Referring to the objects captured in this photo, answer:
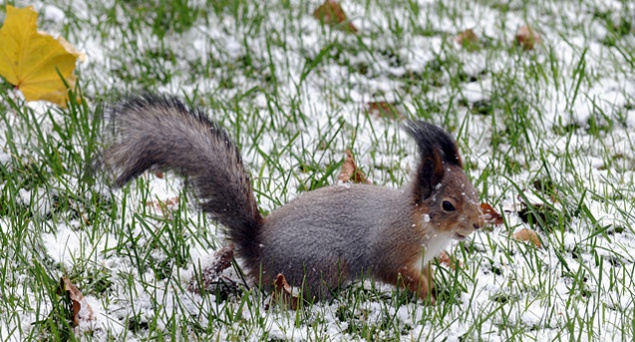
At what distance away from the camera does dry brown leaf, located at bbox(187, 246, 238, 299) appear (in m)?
2.41

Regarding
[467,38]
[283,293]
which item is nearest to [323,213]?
[283,293]

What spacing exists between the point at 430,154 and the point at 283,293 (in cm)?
53

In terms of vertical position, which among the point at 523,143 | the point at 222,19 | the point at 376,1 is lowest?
the point at 523,143

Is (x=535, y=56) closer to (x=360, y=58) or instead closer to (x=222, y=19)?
(x=360, y=58)

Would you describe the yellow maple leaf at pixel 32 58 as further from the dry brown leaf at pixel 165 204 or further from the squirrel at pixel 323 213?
the squirrel at pixel 323 213

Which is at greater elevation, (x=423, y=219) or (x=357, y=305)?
(x=423, y=219)

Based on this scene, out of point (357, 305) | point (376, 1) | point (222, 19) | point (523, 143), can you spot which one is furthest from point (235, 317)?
point (376, 1)

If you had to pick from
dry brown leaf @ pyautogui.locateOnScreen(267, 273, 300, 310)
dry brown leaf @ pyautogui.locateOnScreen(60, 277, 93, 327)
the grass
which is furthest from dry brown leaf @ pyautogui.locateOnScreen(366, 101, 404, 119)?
dry brown leaf @ pyautogui.locateOnScreen(60, 277, 93, 327)

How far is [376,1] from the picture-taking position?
430cm

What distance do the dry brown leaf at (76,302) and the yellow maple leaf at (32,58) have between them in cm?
93

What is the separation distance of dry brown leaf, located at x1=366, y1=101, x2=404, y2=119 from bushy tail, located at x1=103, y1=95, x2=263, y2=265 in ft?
3.76

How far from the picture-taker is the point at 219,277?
2424 millimetres

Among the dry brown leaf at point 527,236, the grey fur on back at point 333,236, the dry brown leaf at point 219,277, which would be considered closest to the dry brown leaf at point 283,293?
the grey fur on back at point 333,236

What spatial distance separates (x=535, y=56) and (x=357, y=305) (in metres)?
1.79
